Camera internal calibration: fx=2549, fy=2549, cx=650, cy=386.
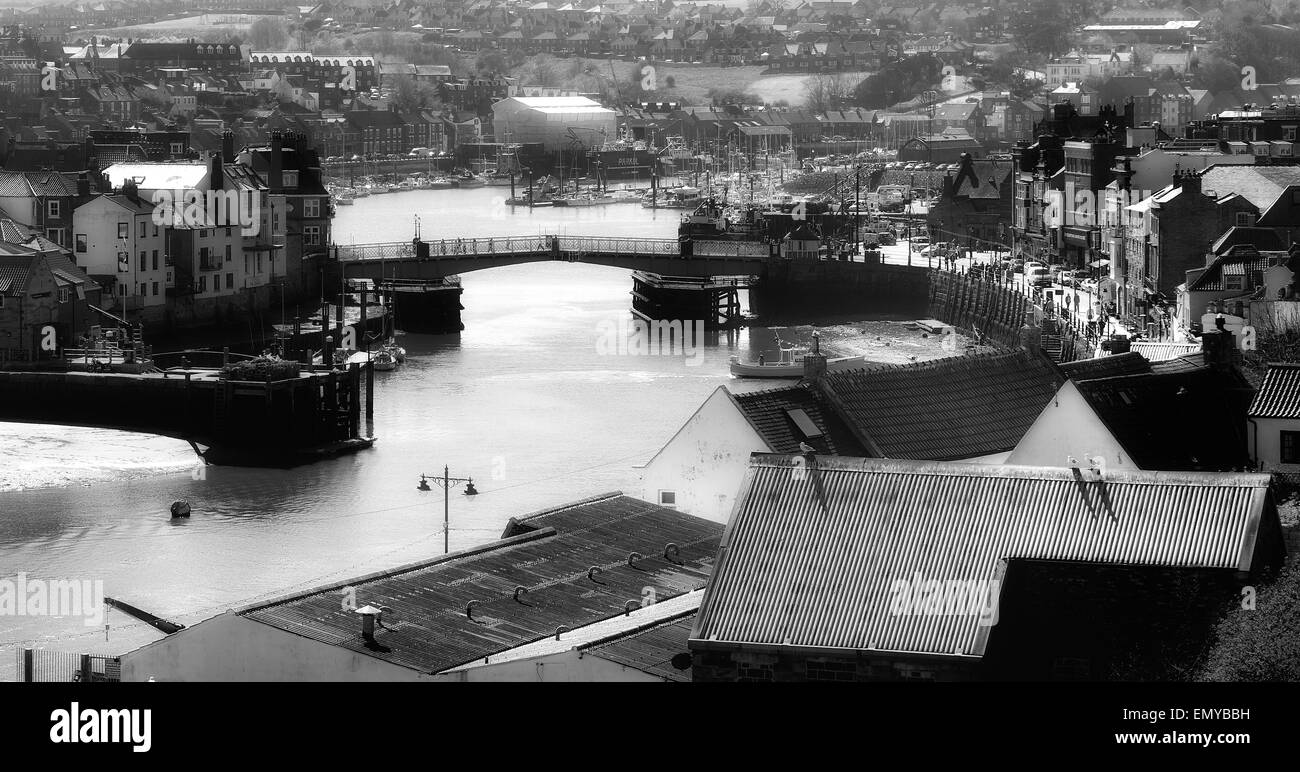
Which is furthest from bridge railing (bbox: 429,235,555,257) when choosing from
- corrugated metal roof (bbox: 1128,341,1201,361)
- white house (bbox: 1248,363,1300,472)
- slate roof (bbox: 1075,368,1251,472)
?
white house (bbox: 1248,363,1300,472)

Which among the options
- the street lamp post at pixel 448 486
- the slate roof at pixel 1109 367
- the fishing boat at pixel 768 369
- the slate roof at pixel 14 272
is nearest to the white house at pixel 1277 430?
the slate roof at pixel 1109 367

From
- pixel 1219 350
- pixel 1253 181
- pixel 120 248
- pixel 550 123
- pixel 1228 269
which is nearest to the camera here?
pixel 1219 350

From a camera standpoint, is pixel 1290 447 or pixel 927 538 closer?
pixel 927 538

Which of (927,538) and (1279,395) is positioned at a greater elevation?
(1279,395)

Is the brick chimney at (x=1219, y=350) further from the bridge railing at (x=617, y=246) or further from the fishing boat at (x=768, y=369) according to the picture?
the bridge railing at (x=617, y=246)

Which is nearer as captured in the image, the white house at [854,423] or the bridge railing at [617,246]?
the white house at [854,423]

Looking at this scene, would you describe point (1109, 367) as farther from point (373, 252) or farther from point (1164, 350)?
point (373, 252)

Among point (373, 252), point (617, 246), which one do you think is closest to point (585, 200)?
point (373, 252)

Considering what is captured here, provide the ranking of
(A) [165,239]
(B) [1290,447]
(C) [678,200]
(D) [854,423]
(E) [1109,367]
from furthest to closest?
(C) [678,200] → (A) [165,239] → (E) [1109,367] → (B) [1290,447] → (D) [854,423]
